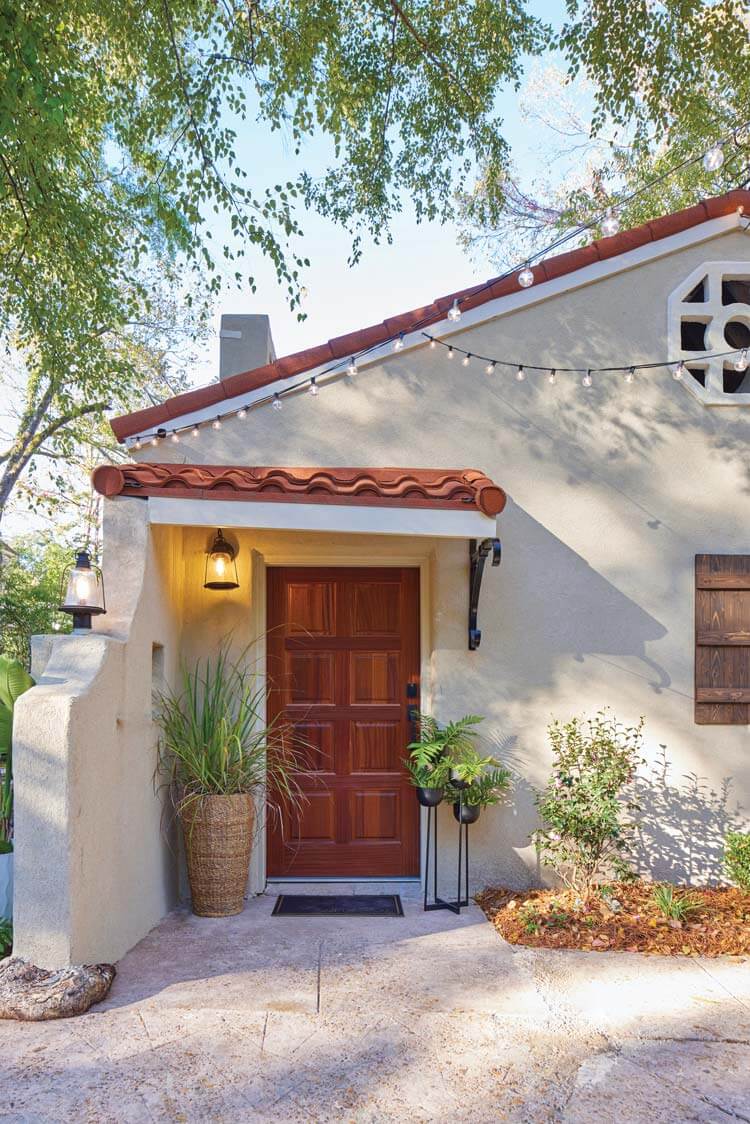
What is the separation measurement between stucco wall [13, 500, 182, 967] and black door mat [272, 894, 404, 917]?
0.73 m

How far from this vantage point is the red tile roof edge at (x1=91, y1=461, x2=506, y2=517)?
486 centimetres

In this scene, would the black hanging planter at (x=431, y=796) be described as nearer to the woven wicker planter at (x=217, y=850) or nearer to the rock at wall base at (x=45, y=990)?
the woven wicker planter at (x=217, y=850)

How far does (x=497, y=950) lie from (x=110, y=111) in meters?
8.22

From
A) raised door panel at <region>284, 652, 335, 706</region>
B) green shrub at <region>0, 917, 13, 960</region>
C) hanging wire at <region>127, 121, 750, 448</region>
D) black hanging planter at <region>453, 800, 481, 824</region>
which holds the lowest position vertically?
green shrub at <region>0, 917, 13, 960</region>

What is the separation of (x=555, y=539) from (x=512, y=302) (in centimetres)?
156

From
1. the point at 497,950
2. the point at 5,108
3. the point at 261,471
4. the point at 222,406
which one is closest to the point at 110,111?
the point at 5,108

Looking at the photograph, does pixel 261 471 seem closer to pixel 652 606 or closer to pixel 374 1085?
pixel 652 606

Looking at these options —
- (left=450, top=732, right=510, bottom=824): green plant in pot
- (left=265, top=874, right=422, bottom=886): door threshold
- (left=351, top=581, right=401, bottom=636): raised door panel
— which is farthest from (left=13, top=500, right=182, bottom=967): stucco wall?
(left=450, top=732, right=510, bottom=824): green plant in pot

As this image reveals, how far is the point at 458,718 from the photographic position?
224 inches

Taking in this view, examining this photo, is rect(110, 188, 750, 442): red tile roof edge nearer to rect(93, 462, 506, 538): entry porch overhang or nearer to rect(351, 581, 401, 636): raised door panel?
rect(93, 462, 506, 538): entry porch overhang

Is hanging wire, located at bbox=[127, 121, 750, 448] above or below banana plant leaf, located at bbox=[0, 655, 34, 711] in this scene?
above

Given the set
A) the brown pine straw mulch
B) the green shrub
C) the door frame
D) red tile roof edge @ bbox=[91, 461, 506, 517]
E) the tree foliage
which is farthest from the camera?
the tree foliage

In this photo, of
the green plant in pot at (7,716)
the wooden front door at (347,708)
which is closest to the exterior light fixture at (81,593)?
the green plant in pot at (7,716)

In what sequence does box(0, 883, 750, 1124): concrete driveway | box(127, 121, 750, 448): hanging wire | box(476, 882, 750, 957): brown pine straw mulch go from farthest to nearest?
box(127, 121, 750, 448): hanging wire → box(476, 882, 750, 957): brown pine straw mulch → box(0, 883, 750, 1124): concrete driveway
